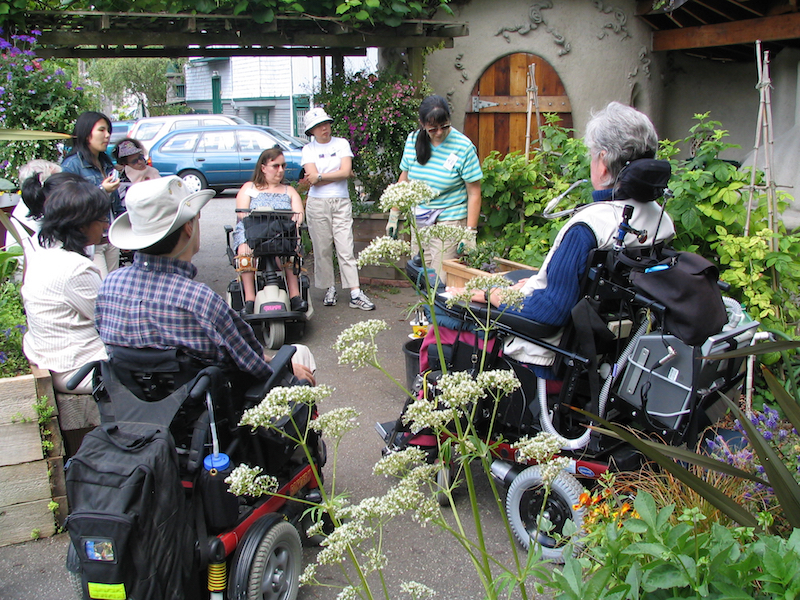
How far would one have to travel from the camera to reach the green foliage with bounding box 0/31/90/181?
6.05m

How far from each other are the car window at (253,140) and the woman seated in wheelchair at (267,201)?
9.71m

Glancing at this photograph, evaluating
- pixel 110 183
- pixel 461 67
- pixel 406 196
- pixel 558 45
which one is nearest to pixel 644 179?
pixel 406 196

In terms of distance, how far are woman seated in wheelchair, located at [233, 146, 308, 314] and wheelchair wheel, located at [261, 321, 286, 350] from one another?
0.23 meters

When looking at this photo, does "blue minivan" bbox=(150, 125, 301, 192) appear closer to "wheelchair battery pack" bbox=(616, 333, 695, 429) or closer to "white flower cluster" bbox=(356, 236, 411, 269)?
"wheelchair battery pack" bbox=(616, 333, 695, 429)

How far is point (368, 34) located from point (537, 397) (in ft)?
17.7

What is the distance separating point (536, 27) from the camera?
816 cm

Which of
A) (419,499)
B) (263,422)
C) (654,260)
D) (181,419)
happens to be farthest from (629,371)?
(181,419)

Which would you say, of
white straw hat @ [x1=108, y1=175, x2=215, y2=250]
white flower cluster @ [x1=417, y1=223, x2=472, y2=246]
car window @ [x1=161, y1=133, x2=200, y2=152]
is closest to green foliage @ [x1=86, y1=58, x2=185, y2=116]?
car window @ [x1=161, y1=133, x2=200, y2=152]

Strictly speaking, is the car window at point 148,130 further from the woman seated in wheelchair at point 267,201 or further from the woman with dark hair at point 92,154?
the woman with dark hair at point 92,154

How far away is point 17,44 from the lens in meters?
6.28

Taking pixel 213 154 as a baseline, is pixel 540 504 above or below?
below

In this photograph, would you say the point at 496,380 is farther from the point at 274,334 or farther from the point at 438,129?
the point at 274,334

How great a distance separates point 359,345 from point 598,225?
145cm

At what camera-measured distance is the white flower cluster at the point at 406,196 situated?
167 cm
